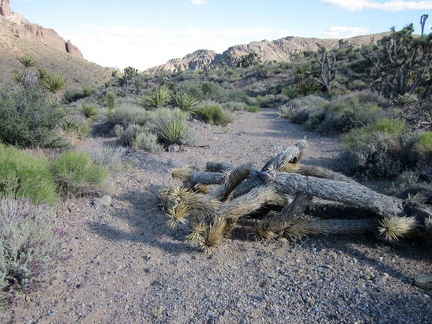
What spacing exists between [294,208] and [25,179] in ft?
12.7

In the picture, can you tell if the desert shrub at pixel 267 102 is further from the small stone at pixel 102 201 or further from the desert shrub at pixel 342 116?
the small stone at pixel 102 201

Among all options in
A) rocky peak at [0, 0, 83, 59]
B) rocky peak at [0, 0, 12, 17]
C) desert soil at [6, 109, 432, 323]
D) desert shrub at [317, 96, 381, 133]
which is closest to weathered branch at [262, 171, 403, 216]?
desert soil at [6, 109, 432, 323]

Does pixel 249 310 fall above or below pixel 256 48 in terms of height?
below

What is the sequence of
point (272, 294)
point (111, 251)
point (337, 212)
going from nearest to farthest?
point (272, 294)
point (111, 251)
point (337, 212)

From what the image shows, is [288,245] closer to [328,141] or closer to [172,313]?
[172,313]

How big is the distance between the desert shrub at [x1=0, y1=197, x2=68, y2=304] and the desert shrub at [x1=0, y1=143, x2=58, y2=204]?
79cm

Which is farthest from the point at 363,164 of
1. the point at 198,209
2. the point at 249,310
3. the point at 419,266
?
the point at 249,310

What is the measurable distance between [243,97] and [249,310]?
→ 23.5 m

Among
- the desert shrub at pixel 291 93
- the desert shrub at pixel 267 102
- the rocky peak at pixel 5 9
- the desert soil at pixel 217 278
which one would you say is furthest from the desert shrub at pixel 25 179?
the rocky peak at pixel 5 9

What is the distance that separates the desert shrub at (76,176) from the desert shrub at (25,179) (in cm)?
23

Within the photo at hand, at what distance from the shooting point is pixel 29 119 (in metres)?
7.98

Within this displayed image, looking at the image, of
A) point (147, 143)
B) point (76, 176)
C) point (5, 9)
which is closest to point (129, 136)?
point (147, 143)

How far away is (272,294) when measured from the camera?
150 inches

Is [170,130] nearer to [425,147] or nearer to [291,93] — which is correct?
[425,147]
